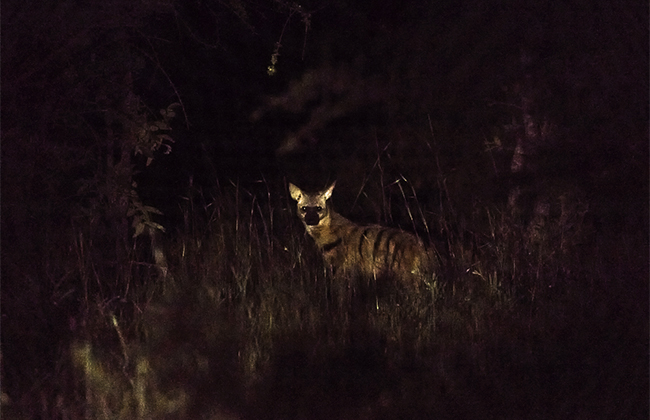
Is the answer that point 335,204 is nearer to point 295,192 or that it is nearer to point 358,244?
point 295,192

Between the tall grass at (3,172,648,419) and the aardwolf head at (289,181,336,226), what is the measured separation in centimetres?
121

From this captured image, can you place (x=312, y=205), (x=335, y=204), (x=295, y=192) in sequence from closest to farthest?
1. (x=312, y=205)
2. (x=295, y=192)
3. (x=335, y=204)

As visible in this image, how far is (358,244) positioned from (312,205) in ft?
1.70

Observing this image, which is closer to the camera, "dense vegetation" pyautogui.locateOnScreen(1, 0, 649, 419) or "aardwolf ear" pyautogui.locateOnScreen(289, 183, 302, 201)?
"dense vegetation" pyautogui.locateOnScreen(1, 0, 649, 419)

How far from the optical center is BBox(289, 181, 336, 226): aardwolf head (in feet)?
22.8

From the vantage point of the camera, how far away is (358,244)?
6805mm

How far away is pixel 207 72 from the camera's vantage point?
7.31 metres

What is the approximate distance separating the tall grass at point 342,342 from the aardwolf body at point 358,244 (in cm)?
60

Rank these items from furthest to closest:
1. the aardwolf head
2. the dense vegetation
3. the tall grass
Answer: the aardwolf head < the dense vegetation < the tall grass

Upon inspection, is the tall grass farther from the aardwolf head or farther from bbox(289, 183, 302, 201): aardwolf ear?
bbox(289, 183, 302, 201): aardwolf ear

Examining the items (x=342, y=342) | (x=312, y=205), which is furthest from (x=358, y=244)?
(x=342, y=342)

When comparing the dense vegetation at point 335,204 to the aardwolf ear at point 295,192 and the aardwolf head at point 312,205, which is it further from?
the aardwolf ear at point 295,192

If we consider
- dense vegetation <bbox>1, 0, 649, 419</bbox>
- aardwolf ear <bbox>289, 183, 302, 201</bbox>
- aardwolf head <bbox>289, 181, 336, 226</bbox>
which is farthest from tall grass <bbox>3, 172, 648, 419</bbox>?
aardwolf ear <bbox>289, 183, 302, 201</bbox>

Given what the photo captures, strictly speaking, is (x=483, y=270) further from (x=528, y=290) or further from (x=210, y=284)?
(x=210, y=284)
